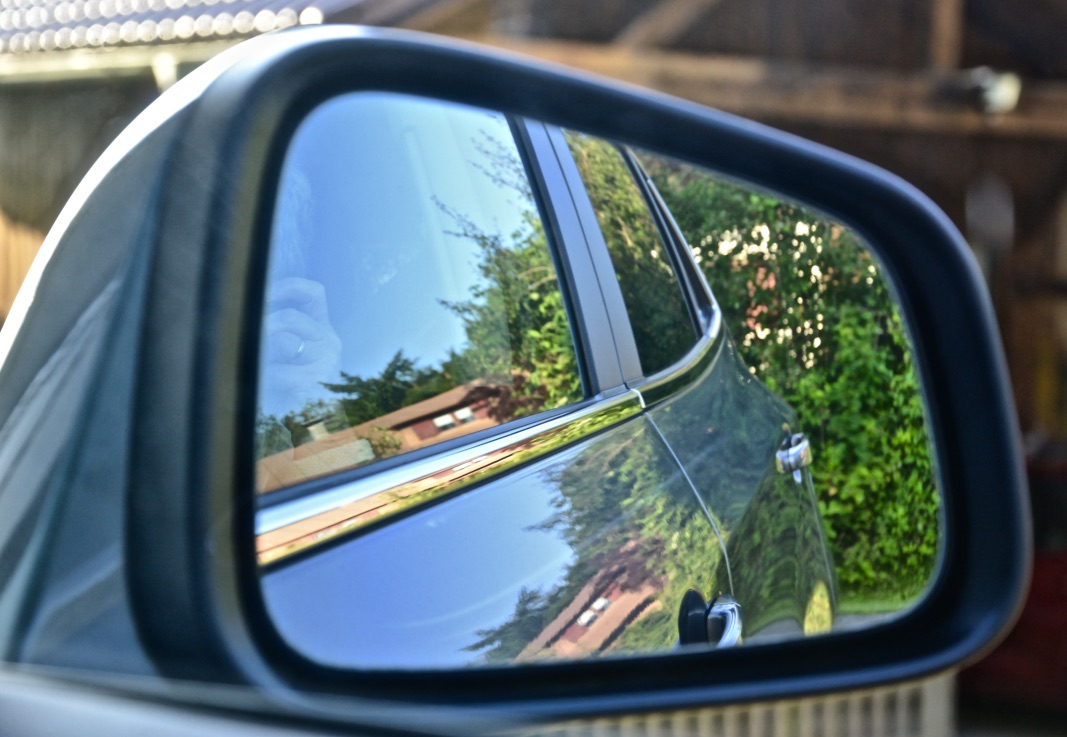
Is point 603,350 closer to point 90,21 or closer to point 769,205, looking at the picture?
point 769,205

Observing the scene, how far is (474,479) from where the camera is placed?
1.31m

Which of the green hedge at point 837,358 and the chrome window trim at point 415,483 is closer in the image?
the chrome window trim at point 415,483

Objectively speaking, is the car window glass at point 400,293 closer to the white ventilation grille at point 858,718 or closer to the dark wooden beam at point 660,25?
the white ventilation grille at point 858,718

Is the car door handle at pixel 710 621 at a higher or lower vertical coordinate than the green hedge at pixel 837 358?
lower

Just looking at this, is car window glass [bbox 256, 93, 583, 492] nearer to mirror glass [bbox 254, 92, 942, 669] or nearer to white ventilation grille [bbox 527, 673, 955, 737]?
mirror glass [bbox 254, 92, 942, 669]

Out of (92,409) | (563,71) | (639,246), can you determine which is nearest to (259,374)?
(92,409)

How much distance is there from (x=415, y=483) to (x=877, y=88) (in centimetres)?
612

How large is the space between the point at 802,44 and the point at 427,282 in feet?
19.9

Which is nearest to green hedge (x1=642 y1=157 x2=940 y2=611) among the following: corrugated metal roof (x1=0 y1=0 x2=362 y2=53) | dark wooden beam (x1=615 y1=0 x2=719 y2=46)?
corrugated metal roof (x1=0 y1=0 x2=362 y2=53)

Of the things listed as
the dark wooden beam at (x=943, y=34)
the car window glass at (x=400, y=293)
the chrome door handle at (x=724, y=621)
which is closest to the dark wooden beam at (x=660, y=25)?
the dark wooden beam at (x=943, y=34)

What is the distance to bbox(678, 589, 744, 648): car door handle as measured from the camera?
132cm

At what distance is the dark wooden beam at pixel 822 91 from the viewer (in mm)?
6195

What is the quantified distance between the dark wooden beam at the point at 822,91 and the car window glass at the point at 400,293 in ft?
15.5

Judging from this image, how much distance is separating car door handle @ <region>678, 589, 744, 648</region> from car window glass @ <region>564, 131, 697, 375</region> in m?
0.44
